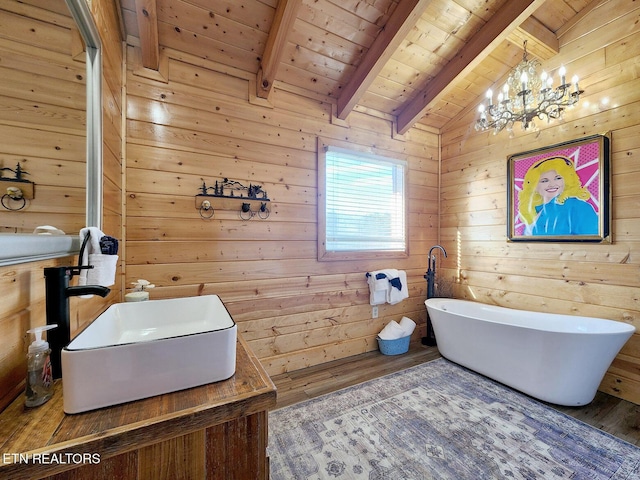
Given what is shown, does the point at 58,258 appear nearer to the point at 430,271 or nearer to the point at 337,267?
the point at 337,267

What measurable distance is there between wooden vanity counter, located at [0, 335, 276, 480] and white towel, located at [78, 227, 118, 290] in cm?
33

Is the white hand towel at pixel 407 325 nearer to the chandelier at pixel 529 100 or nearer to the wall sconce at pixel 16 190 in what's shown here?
the chandelier at pixel 529 100

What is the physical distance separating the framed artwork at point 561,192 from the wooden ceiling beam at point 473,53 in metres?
0.99

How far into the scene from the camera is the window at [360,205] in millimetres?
2648

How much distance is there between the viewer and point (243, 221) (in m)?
2.24

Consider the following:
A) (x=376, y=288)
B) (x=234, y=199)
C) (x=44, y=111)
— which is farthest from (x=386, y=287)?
(x=44, y=111)

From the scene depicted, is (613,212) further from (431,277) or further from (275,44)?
(275,44)

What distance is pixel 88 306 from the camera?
1.22 meters

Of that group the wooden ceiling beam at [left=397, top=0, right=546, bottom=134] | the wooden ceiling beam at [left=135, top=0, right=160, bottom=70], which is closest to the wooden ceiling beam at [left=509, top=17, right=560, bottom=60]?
the wooden ceiling beam at [left=397, top=0, right=546, bottom=134]

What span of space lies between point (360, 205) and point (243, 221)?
4.08 ft

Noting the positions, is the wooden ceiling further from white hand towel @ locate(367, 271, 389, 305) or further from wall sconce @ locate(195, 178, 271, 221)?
white hand towel @ locate(367, 271, 389, 305)

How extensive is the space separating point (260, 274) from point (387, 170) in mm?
1812

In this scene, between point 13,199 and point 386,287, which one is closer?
point 13,199

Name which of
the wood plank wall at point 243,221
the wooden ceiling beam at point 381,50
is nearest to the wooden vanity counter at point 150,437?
the wood plank wall at point 243,221
